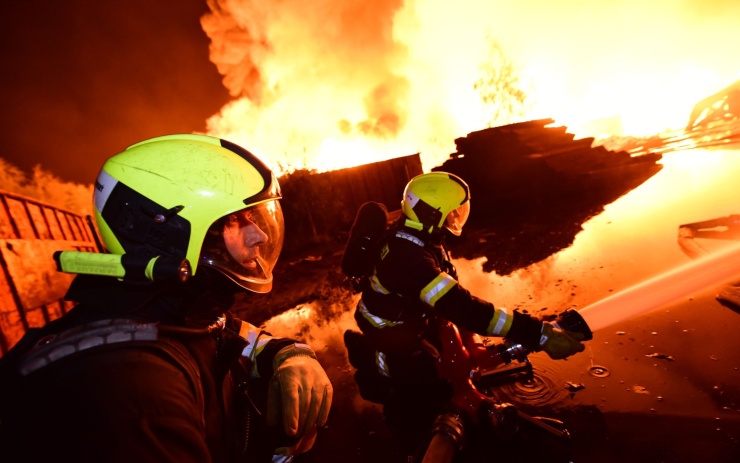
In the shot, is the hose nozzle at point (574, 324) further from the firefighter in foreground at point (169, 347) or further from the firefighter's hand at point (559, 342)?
the firefighter in foreground at point (169, 347)

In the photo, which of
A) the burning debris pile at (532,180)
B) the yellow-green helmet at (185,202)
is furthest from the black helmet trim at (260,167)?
the burning debris pile at (532,180)

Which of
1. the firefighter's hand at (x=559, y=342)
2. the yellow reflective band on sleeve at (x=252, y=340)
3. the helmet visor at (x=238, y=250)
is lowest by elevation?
the firefighter's hand at (x=559, y=342)

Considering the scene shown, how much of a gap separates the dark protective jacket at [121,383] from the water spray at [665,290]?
13.2 ft

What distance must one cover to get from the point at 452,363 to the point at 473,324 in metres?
0.60

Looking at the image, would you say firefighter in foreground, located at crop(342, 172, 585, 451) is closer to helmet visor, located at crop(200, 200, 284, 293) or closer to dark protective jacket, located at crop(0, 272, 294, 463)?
helmet visor, located at crop(200, 200, 284, 293)

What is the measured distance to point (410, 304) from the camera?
3.22 m

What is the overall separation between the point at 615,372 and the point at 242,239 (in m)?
3.79

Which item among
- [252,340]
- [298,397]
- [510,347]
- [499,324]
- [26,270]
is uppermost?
[26,270]

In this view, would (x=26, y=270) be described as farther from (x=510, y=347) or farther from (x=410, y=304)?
(x=510, y=347)

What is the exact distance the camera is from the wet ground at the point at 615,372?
2.44 meters

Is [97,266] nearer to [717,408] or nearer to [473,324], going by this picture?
[473,324]

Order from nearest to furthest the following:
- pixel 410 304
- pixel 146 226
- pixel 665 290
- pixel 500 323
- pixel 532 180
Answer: pixel 146 226 < pixel 500 323 < pixel 410 304 < pixel 665 290 < pixel 532 180

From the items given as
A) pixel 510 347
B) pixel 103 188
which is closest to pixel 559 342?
pixel 510 347

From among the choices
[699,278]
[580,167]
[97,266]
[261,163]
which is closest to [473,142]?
[580,167]
